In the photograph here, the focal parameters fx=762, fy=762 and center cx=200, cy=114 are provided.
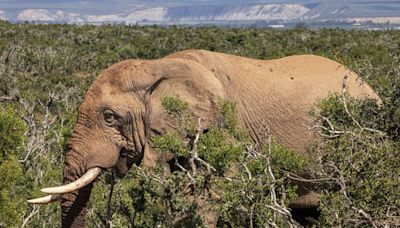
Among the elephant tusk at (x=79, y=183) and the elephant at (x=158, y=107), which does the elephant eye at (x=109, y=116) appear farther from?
the elephant tusk at (x=79, y=183)

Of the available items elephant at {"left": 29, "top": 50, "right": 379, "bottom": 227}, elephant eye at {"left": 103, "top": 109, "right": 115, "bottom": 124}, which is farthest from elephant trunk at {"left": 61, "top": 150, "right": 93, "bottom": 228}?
elephant eye at {"left": 103, "top": 109, "right": 115, "bottom": 124}

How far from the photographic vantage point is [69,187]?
612cm

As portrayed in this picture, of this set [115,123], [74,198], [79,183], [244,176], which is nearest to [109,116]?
[115,123]

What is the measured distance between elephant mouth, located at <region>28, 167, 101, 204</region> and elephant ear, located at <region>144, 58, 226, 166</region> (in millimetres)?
519

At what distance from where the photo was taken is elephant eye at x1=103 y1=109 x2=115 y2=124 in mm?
6367

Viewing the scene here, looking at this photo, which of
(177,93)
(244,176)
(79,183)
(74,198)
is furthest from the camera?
(74,198)

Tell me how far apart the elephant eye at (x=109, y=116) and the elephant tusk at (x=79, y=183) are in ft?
1.36

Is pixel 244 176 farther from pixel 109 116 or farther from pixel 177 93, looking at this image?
pixel 109 116

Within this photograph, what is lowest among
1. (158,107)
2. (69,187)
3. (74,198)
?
(74,198)

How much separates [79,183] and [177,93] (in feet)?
3.57

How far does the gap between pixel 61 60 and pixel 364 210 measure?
25217 mm

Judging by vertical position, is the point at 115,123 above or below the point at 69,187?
above

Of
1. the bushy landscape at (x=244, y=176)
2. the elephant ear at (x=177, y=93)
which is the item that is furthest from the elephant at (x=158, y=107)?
the bushy landscape at (x=244, y=176)

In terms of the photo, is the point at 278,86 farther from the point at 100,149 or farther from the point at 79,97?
the point at 79,97
